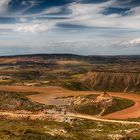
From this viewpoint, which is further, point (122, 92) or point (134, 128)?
point (122, 92)

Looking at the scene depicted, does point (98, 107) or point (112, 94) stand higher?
point (98, 107)

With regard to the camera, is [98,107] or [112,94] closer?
[98,107]

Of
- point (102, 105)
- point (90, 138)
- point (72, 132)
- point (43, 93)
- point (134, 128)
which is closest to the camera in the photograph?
point (90, 138)

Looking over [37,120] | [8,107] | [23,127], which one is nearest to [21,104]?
[8,107]

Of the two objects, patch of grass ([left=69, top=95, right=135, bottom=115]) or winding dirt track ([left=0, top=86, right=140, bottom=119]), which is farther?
patch of grass ([left=69, top=95, right=135, bottom=115])

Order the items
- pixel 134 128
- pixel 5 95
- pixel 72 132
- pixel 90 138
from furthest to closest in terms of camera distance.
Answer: pixel 5 95 → pixel 134 128 → pixel 72 132 → pixel 90 138

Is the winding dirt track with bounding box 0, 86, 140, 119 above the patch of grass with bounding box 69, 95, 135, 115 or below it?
below

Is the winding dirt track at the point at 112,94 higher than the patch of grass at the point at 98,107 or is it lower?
lower

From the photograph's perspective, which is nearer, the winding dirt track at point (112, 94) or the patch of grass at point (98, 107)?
the winding dirt track at point (112, 94)

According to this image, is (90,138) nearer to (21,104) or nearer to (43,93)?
(21,104)
